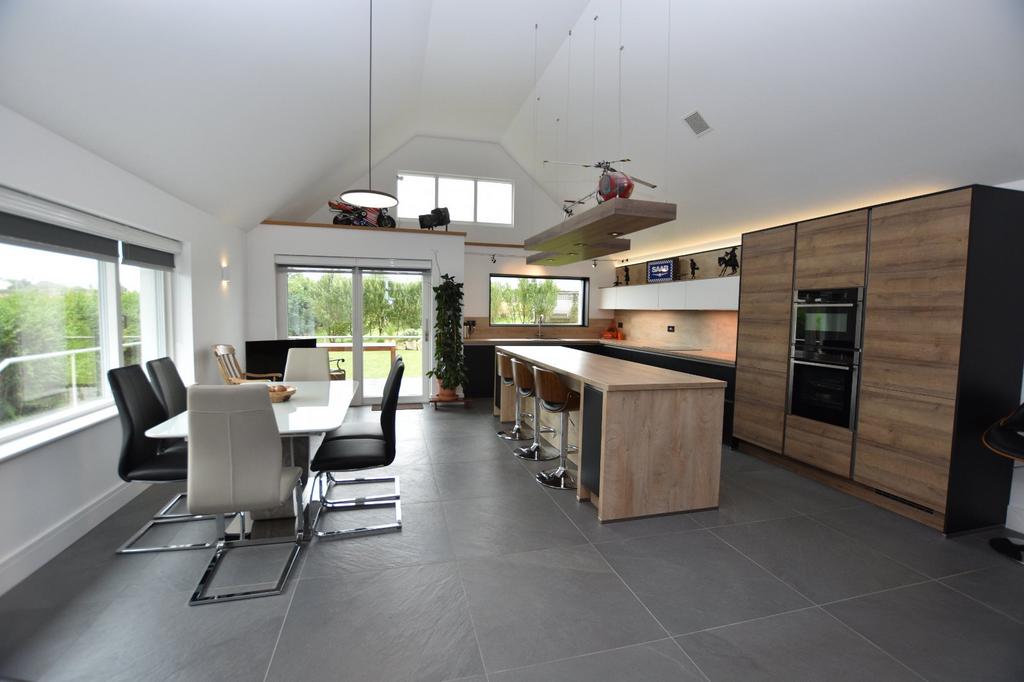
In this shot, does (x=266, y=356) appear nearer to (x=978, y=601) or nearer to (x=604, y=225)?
(x=604, y=225)

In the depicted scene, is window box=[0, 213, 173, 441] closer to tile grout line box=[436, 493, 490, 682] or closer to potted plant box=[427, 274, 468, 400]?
tile grout line box=[436, 493, 490, 682]

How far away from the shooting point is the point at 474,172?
7.07 metres

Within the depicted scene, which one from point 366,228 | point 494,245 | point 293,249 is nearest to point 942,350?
point 494,245

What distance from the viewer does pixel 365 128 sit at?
16.6 ft

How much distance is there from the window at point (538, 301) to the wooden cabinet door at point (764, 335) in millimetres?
3646

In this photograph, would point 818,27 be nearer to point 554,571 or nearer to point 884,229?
point 884,229

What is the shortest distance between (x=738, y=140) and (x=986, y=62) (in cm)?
168

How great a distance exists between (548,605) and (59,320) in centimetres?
337

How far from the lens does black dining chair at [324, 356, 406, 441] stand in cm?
286

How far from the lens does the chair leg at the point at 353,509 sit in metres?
2.78

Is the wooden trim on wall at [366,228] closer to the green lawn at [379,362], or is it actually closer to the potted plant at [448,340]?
the potted plant at [448,340]

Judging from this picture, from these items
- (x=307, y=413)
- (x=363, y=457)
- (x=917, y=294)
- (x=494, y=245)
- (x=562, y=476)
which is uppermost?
(x=494, y=245)

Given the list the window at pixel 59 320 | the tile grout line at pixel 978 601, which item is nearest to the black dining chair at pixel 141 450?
the window at pixel 59 320

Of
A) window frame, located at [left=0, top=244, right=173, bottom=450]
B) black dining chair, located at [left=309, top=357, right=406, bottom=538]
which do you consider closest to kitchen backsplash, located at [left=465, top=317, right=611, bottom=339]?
window frame, located at [left=0, top=244, right=173, bottom=450]
